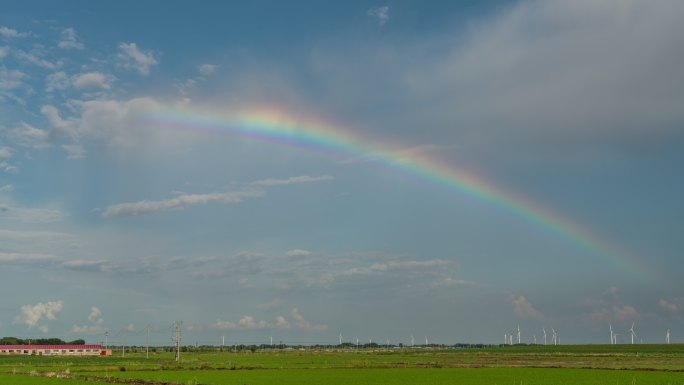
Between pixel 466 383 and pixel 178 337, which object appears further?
pixel 178 337

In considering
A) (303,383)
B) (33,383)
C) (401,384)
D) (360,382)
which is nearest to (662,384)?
(401,384)

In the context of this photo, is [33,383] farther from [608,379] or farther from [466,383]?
[608,379]

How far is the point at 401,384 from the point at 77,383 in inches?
1337

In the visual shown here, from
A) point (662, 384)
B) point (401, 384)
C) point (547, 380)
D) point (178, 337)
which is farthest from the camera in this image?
point (178, 337)

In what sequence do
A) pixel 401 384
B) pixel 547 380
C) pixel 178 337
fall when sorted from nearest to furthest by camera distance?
pixel 401 384 → pixel 547 380 → pixel 178 337

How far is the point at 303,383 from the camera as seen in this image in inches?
2613

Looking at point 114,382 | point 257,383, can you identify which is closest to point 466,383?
point 257,383

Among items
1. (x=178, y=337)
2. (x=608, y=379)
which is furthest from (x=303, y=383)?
(x=178, y=337)

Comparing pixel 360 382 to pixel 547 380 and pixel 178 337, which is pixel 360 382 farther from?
pixel 178 337

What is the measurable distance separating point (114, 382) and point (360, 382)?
26482mm

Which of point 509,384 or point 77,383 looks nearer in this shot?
point 509,384

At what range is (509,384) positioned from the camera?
60562 millimetres

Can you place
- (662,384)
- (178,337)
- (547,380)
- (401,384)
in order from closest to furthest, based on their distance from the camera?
(662,384), (401,384), (547,380), (178,337)

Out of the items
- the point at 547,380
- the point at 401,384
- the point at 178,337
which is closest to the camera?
the point at 401,384
